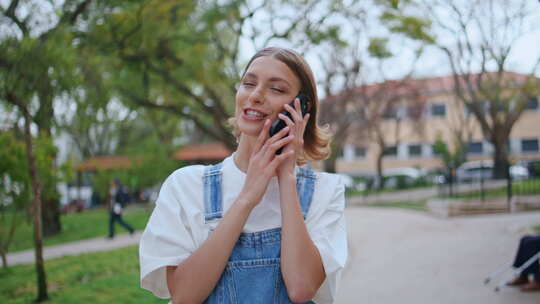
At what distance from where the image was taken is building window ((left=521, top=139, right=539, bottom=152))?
133 feet

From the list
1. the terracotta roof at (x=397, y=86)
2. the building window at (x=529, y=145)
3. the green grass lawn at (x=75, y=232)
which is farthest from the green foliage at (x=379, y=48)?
the building window at (x=529, y=145)

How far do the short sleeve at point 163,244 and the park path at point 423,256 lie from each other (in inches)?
188

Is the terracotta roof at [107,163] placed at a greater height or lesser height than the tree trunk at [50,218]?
greater

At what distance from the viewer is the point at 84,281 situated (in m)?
7.25

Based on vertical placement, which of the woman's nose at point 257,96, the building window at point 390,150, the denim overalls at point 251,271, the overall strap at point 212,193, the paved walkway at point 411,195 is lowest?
the paved walkway at point 411,195

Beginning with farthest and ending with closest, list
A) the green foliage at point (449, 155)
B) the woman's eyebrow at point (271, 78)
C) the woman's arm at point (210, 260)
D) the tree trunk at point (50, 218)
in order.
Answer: the green foliage at point (449, 155) → the tree trunk at point (50, 218) → the woman's eyebrow at point (271, 78) → the woman's arm at point (210, 260)

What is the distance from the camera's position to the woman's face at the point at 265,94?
168 centimetres

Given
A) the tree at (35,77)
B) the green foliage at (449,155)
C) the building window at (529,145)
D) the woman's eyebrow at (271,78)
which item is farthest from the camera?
the building window at (529,145)

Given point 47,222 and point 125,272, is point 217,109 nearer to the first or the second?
point 47,222

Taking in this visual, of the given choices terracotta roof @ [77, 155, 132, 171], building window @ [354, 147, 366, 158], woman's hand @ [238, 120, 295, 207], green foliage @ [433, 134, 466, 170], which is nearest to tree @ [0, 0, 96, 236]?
woman's hand @ [238, 120, 295, 207]

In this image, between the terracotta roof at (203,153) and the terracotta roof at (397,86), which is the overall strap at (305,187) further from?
the terracotta roof at (203,153)

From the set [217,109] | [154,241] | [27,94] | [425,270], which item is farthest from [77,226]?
[154,241]

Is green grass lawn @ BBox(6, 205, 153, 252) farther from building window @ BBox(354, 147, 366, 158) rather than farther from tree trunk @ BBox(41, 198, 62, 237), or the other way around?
building window @ BBox(354, 147, 366, 158)

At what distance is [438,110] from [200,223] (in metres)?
45.1
